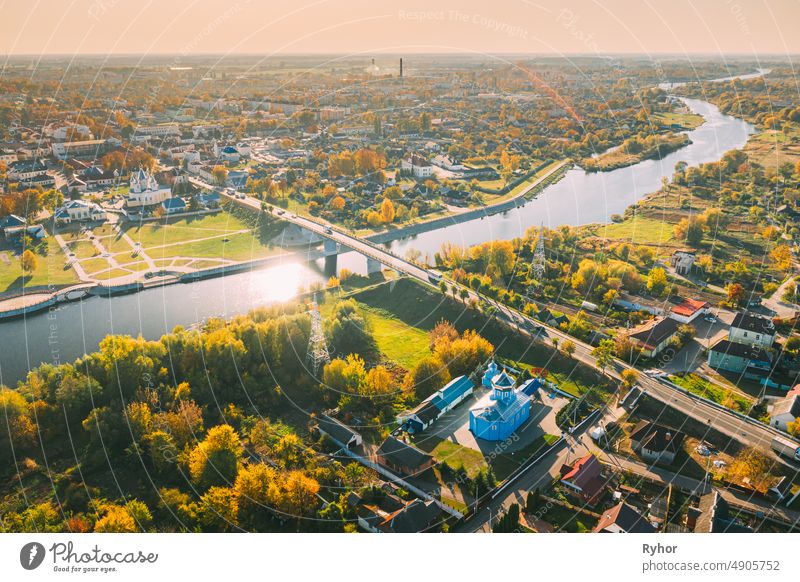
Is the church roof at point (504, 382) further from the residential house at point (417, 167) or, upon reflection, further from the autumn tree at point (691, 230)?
the residential house at point (417, 167)

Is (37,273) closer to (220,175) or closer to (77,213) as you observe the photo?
(77,213)

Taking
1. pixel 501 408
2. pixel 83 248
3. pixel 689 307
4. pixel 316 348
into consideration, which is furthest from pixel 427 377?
pixel 83 248

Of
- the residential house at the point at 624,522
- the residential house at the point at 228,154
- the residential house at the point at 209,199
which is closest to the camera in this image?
the residential house at the point at 624,522

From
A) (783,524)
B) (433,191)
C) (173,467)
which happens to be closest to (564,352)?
(783,524)

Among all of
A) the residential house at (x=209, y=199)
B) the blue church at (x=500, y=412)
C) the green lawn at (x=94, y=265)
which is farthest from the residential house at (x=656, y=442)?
the residential house at (x=209, y=199)

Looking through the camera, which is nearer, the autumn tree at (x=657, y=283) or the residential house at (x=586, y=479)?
the residential house at (x=586, y=479)

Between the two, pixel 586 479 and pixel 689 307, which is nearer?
pixel 586 479
